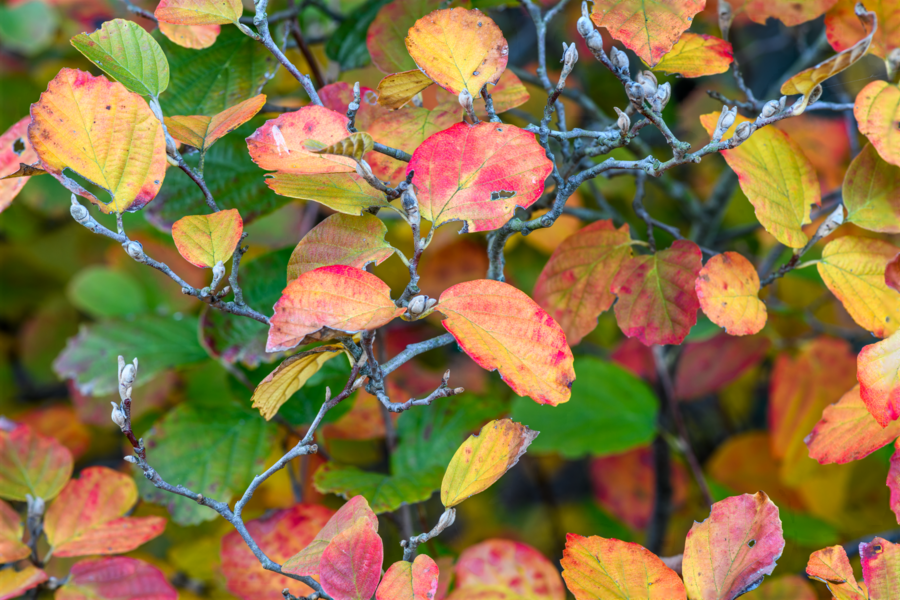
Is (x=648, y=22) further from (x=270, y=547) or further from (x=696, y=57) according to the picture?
(x=270, y=547)

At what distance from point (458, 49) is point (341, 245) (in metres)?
0.18

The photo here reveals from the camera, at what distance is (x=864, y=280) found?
0.56m

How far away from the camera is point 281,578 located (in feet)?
2.05

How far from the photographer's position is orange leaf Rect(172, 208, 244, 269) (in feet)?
1.60

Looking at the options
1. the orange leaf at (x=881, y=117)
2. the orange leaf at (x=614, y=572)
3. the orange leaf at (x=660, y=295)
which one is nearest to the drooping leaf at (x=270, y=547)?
the orange leaf at (x=614, y=572)

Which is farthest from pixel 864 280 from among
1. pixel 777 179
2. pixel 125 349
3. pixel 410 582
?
pixel 125 349

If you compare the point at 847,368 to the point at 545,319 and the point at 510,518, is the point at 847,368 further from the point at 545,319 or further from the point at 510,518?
the point at 510,518

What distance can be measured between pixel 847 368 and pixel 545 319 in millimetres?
773

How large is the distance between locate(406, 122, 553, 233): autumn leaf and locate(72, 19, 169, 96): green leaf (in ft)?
0.78

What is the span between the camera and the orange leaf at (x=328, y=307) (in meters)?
0.42

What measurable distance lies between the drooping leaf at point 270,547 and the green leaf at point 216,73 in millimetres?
426

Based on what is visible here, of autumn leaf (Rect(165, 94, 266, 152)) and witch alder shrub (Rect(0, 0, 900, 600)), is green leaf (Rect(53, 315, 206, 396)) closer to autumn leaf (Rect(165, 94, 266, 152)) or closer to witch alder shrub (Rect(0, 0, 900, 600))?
witch alder shrub (Rect(0, 0, 900, 600))

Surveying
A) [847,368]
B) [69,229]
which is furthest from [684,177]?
[69,229]

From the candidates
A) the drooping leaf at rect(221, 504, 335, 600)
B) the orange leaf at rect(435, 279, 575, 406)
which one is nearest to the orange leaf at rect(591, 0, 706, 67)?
the orange leaf at rect(435, 279, 575, 406)
